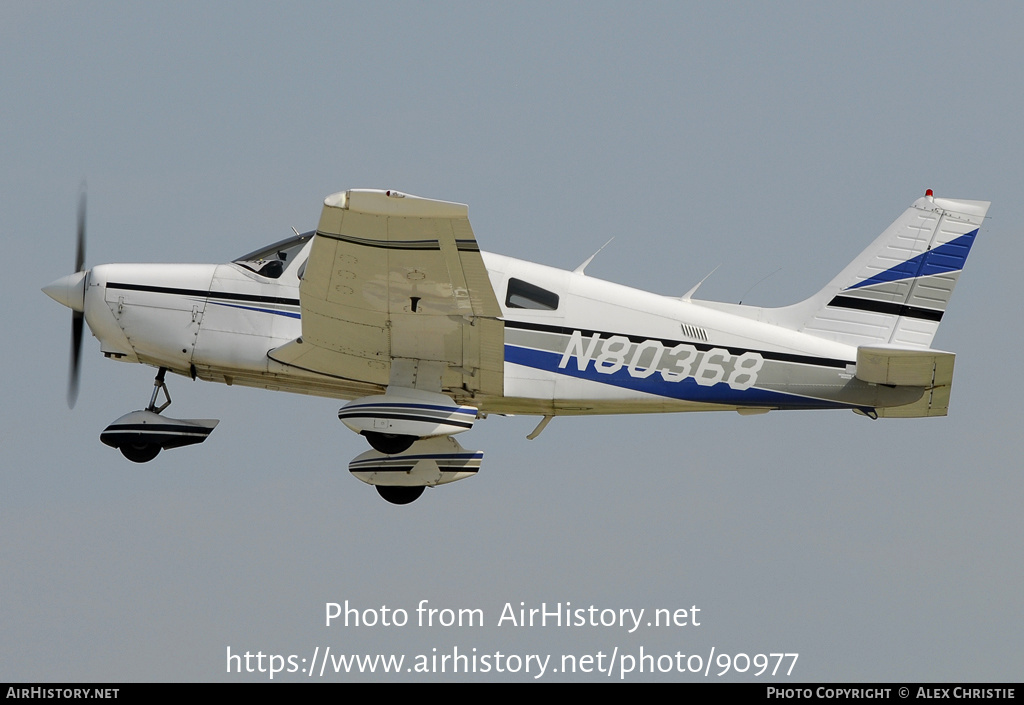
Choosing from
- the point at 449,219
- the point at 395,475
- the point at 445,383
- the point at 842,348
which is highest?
the point at 449,219

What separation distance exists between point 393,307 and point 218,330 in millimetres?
1992

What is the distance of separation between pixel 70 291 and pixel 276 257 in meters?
2.16

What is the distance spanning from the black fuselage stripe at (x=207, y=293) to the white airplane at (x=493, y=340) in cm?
1

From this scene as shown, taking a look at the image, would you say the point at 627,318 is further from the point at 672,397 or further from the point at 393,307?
the point at 393,307

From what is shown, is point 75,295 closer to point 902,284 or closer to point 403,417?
point 403,417

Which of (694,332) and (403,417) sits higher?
(694,332)

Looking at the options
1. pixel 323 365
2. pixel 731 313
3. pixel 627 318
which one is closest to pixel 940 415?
pixel 731 313

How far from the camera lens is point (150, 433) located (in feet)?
40.1

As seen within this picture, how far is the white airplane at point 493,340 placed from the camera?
11289 millimetres

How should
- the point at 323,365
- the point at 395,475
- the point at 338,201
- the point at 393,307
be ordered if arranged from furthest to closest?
the point at 395,475
the point at 323,365
the point at 393,307
the point at 338,201

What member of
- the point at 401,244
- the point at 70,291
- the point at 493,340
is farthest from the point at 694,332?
the point at 70,291

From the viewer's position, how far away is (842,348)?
1191 centimetres

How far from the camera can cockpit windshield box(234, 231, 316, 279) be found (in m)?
12.0

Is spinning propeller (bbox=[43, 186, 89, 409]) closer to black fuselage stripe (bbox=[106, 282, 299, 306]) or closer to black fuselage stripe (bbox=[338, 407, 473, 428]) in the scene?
black fuselage stripe (bbox=[106, 282, 299, 306])
